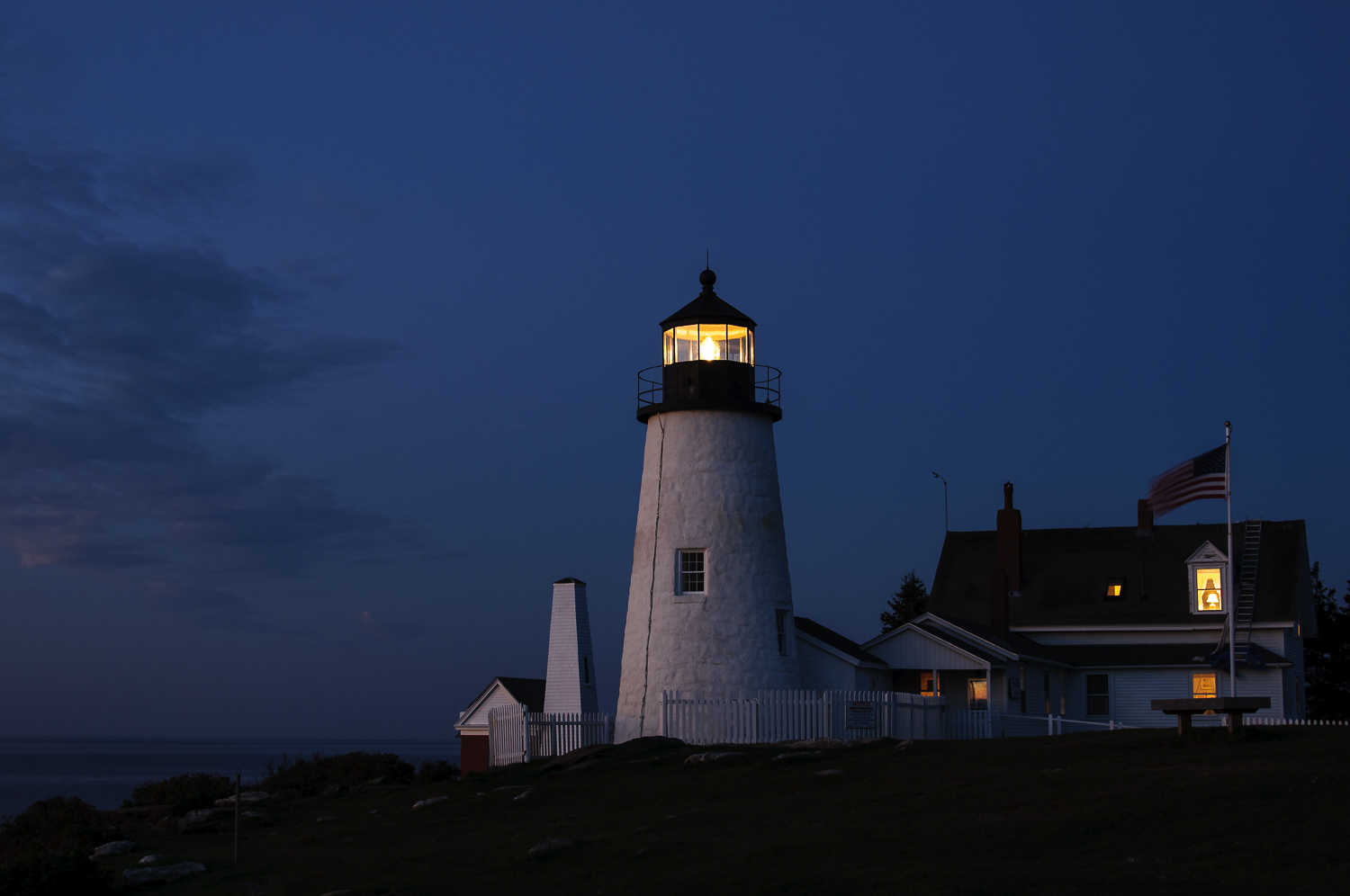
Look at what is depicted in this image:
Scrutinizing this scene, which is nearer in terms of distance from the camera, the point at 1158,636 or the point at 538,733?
the point at 538,733

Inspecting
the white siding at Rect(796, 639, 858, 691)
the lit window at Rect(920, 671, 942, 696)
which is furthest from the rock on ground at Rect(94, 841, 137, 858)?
the lit window at Rect(920, 671, 942, 696)

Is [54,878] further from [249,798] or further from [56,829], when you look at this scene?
[249,798]

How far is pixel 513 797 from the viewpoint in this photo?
75.2 ft

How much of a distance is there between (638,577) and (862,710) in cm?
625

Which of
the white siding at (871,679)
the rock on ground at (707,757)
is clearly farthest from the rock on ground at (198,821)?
the white siding at (871,679)

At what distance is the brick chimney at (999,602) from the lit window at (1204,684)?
18.5 feet

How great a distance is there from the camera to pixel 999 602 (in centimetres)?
3938

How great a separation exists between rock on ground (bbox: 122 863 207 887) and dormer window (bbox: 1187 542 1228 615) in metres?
32.2

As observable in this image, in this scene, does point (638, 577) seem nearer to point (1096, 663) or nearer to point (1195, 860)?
point (1096, 663)

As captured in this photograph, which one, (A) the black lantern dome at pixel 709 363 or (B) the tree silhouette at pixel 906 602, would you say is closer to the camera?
(A) the black lantern dome at pixel 709 363

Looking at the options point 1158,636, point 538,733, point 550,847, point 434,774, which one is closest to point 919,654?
point 1158,636

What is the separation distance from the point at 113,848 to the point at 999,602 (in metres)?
26.3

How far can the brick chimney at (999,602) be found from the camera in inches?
1535

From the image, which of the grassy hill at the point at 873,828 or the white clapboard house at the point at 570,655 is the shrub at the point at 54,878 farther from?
the white clapboard house at the point at 570,655
